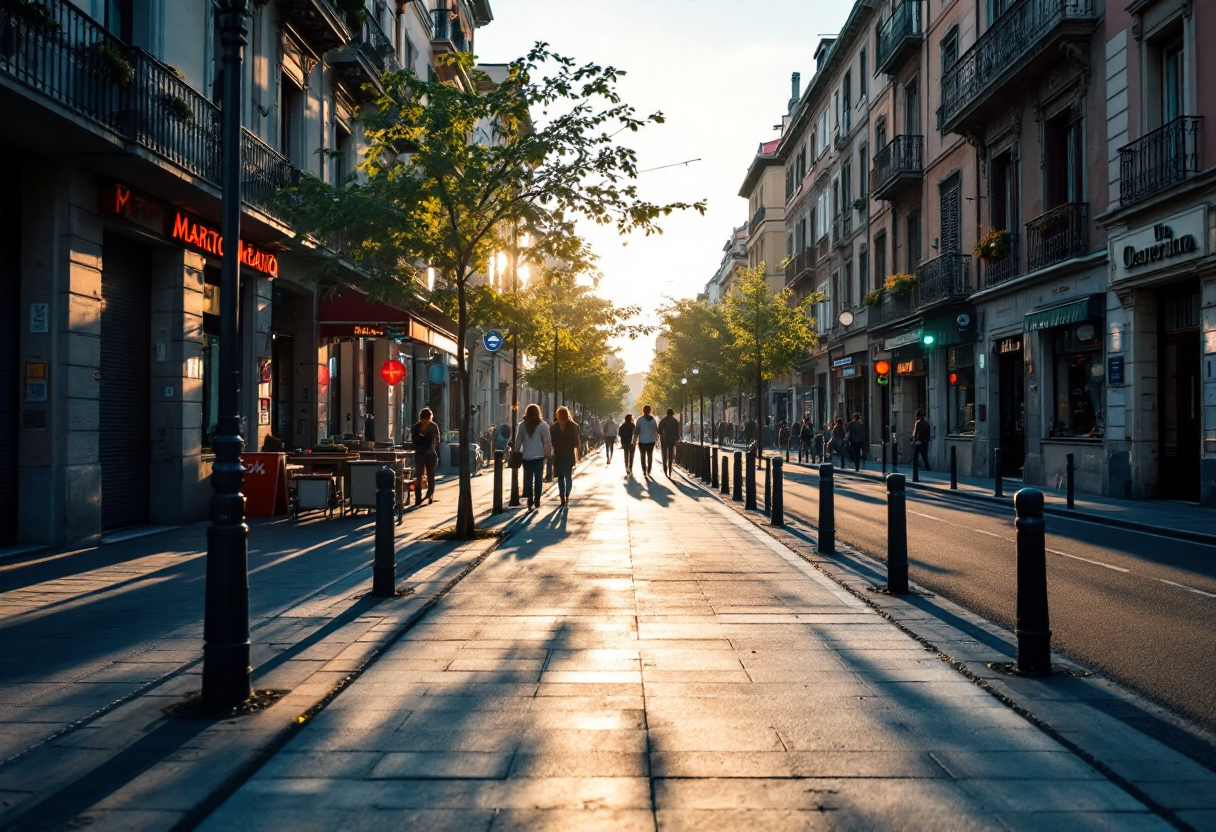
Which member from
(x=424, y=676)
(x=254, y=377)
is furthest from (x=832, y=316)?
(x=424, y=676)

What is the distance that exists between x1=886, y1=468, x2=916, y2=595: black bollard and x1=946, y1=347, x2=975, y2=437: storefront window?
65.2 feet

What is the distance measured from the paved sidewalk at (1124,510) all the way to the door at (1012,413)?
3.22ft

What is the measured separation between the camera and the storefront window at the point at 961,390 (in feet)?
89.6

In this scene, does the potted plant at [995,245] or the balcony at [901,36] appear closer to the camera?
the potted plant at [995,245]

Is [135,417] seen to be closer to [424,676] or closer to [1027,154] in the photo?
[424,676]

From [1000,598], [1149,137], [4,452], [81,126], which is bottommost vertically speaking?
[1000,598]

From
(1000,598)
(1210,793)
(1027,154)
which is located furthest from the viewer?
(1027,154)

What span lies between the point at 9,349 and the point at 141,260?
308cm

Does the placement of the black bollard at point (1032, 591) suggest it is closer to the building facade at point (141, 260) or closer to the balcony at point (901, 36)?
the building facade at point (141, 260)

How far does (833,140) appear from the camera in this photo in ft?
142

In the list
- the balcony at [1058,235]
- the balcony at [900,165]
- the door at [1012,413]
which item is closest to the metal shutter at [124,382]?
the balcony at [1058,235]

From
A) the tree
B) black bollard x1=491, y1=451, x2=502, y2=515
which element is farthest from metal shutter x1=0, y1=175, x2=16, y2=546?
the tree

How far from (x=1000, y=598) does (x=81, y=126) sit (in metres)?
9.64

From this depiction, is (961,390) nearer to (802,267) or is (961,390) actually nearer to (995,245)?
(995,245)
